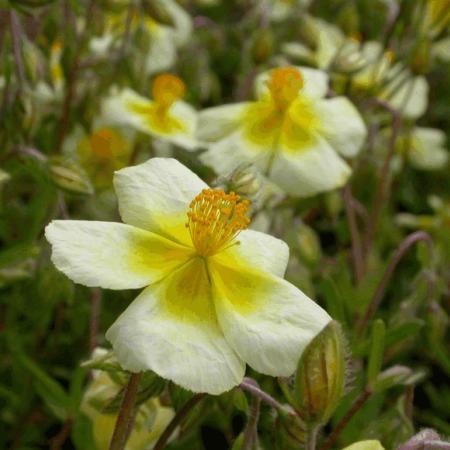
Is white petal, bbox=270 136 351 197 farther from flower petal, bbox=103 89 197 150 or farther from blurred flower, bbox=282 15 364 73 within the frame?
blurred flower, bbox=282 15 364 73

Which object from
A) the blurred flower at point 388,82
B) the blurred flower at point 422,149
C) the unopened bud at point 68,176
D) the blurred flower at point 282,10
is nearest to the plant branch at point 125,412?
the unopened bud at point 68,176

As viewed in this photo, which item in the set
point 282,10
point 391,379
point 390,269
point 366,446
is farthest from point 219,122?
point 282,10

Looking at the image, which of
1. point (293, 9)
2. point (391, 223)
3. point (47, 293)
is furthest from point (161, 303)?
point (293, 9)

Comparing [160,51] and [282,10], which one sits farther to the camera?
[282,10]

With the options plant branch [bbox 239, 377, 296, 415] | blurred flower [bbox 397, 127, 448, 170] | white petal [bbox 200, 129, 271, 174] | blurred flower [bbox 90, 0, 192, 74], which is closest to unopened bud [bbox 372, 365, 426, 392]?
plant branch [bbox 239, 377, 296, 415]

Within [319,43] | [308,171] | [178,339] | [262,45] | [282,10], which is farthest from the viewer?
[282,10]

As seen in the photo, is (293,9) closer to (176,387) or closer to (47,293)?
(47,293)

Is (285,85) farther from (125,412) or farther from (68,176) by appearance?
(125,412)
